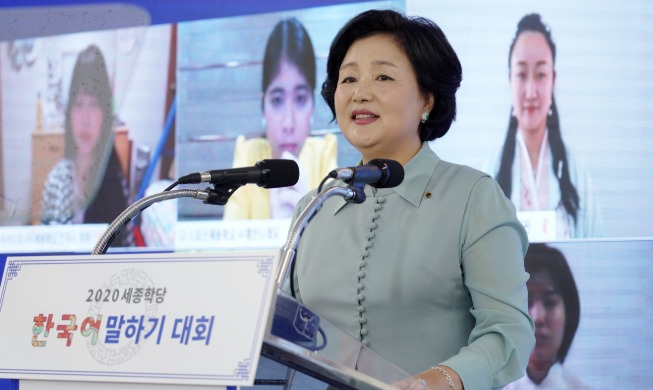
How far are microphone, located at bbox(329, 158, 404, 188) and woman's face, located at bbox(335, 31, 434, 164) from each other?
448 mm

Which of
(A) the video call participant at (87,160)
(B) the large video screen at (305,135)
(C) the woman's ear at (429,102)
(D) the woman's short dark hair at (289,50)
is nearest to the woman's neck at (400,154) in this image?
(C) the woman's ear at (429,102)

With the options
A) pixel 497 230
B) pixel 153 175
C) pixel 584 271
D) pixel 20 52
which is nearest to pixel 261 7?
pixel 153 175

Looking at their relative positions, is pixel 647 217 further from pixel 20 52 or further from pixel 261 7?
pixel 20 52

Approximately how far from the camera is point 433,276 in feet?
6.24

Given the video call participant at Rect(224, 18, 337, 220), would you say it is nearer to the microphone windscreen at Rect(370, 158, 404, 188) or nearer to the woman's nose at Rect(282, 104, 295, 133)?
the woman's nose at Rect(282, 104, 295, 133)

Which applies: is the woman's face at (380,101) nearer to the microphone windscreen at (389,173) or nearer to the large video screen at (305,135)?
the microphone windscreen at (389,173)

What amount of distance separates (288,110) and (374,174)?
1.92 meters

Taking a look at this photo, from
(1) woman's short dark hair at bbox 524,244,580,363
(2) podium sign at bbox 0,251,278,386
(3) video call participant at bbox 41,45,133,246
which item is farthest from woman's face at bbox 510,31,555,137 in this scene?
(2) podium sign at bbox 0,251,278,386

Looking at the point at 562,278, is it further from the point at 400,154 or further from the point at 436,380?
the point at 436,380

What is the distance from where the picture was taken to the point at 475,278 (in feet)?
6.08

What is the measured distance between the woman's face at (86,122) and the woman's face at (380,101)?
1.88 metres

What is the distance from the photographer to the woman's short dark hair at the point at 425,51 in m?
2.08

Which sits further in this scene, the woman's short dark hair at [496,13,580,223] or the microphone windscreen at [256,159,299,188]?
the woman's short dark hair at [496,13,580,223]

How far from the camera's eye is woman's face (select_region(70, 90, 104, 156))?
12.3 ft
